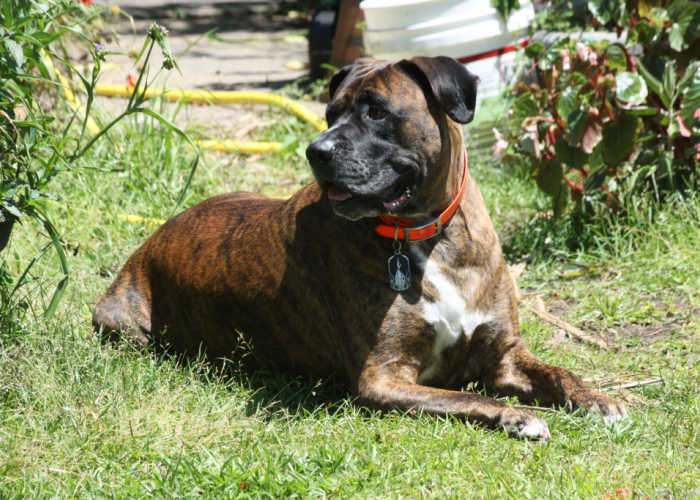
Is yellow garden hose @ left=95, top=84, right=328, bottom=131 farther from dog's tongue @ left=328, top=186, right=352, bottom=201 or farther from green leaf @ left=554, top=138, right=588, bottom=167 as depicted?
dog's tongue @ left=328, top=186, right=352, bottom=201

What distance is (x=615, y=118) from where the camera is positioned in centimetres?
446

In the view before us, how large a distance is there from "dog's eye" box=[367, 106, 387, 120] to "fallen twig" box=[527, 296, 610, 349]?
5.29ft

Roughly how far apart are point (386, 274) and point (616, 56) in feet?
6.55

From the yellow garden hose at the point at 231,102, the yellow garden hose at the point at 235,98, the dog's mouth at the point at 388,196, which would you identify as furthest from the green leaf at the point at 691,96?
the yellow garden hose at the point at 235,98

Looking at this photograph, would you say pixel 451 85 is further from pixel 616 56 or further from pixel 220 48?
pixel 220 48

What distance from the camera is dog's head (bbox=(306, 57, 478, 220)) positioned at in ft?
10.3

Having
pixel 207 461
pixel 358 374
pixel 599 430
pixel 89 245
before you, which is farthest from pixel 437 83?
pixel 89 245

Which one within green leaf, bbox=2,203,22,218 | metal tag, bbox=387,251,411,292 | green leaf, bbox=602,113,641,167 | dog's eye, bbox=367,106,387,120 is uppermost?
dog's eye, bbox=367,106,387,120

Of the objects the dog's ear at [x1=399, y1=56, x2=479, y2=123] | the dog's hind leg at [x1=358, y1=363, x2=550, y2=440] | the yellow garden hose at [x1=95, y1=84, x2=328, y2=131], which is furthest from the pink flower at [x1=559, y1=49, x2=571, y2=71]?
the yellow garden hose at [x1=95, y1=84, x2=328, y2=131]

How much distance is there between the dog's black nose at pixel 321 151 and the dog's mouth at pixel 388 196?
0.12 metres

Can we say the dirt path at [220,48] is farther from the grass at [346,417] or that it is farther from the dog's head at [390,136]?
the dog's head at [390,136]

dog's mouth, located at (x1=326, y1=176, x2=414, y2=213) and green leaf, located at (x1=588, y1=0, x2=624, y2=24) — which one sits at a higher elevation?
green leaf, located at (x1=588, y1=0, x2=624, y2=24)

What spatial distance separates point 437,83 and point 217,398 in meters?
1.57

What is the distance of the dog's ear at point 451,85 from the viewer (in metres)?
3.19
